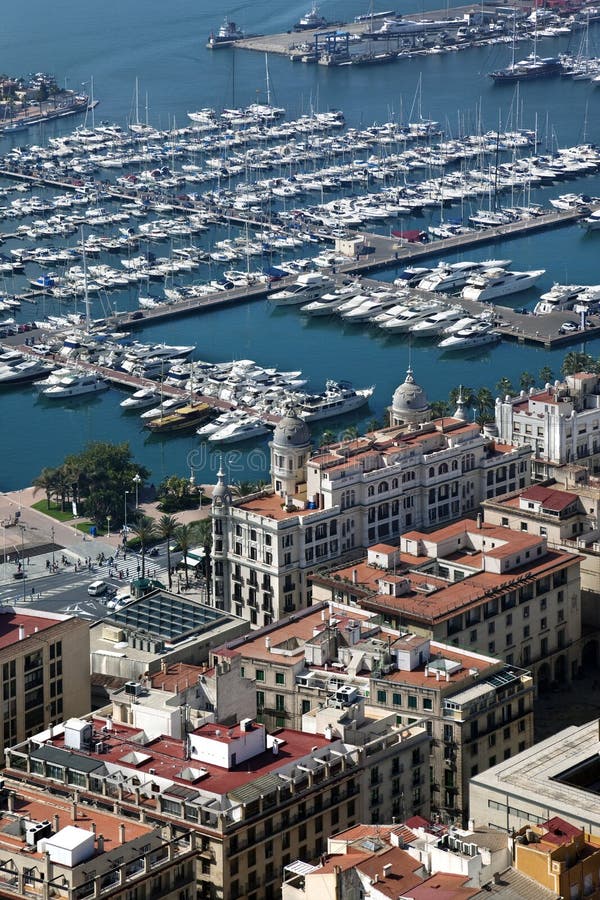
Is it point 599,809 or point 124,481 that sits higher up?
point 599,809

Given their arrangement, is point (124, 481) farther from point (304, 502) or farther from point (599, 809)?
point (599, 809)

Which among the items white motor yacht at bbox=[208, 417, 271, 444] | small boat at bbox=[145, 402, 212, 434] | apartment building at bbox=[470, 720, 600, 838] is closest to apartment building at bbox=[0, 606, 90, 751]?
apartment building at bbox=[470, 720, 600, 838]

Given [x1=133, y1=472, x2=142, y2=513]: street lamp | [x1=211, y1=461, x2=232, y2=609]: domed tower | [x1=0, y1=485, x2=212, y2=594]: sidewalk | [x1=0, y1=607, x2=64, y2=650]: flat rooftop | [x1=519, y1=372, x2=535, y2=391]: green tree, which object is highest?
[x1=0, y1=607, x2=64, y2=650]: flat rooftop

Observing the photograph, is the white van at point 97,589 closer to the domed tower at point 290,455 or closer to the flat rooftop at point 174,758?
the domed tower at point 290,455

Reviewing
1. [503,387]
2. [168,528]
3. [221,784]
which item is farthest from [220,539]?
[503,387]

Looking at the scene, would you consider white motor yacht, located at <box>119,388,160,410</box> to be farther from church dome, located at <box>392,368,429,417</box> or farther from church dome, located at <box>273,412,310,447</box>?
church dome, located at <box>273,412,310,447</box>

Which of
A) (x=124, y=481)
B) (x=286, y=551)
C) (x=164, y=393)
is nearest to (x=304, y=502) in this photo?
(x=286, y=551)

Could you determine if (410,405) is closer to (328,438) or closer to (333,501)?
(333,501)
